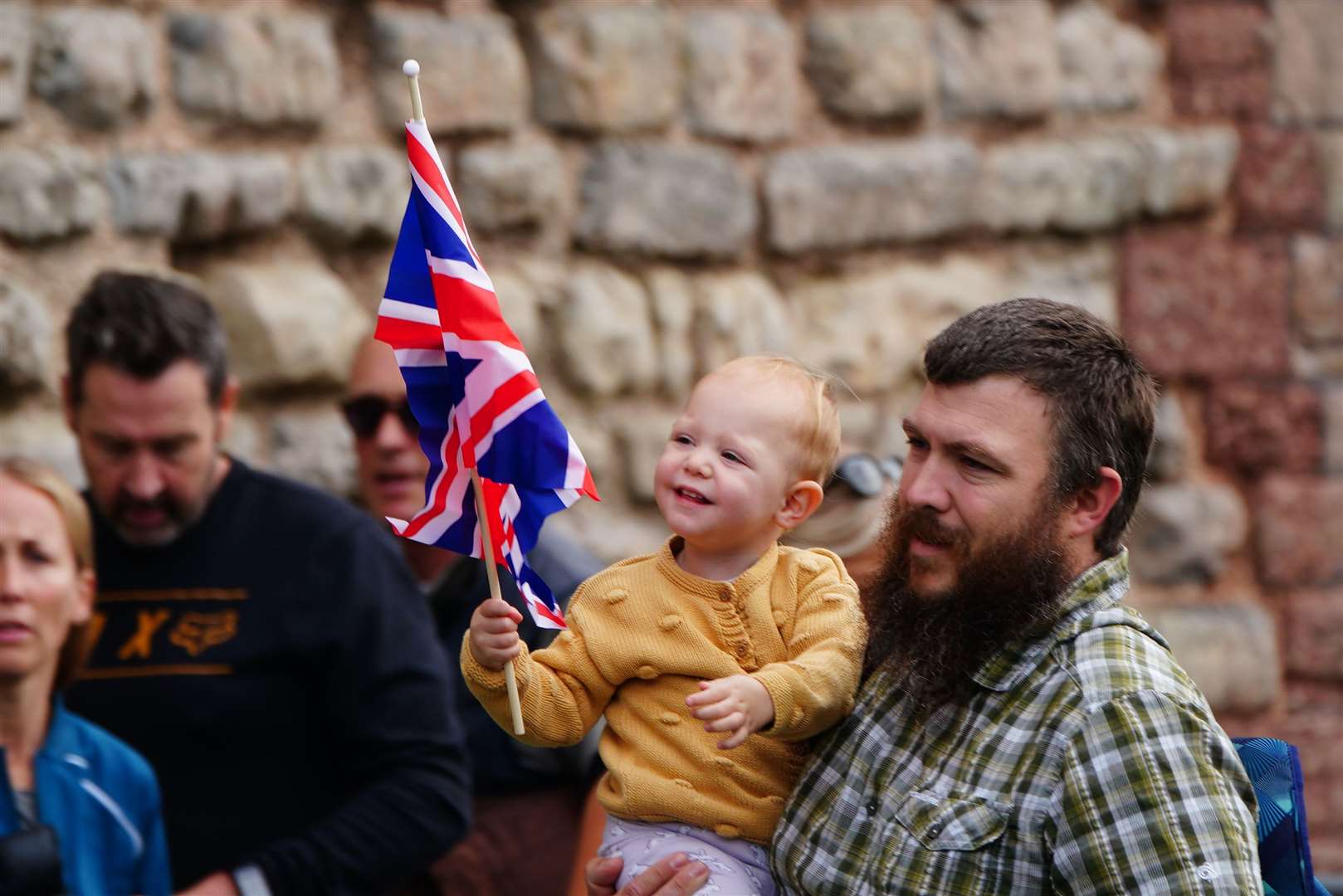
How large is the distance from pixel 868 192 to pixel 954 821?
10.8ft

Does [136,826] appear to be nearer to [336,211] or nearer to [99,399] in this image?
[99,399]

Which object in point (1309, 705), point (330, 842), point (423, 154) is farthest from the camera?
point (1309, 705)

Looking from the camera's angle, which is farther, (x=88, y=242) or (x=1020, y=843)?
(x=88, y=242)

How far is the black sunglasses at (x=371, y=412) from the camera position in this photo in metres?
4.50

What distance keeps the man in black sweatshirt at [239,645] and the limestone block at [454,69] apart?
93 centimetres

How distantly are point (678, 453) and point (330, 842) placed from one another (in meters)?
1.35

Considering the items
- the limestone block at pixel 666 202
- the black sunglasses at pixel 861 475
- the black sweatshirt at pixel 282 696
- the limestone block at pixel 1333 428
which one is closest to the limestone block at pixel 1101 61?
the limestone block at pixel 1333 428

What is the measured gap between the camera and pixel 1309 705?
6391 millimetres

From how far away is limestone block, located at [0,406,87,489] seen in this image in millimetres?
4141

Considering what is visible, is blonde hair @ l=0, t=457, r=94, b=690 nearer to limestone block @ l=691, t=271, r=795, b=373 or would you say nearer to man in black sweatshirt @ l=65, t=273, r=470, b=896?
man in black sweatshirt @ l=65, t=273, r=470, b=896

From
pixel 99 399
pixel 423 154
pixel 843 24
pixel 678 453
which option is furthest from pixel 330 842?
pixel 843 24

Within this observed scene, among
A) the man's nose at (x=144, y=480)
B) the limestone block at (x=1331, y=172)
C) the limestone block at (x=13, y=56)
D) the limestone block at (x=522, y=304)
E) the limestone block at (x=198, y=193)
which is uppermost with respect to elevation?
the limestone block at (x=13, y=56)

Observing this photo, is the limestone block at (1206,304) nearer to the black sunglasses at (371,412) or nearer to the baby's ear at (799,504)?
the black sunglasses at (371,412)

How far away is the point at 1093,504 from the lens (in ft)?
8.91
